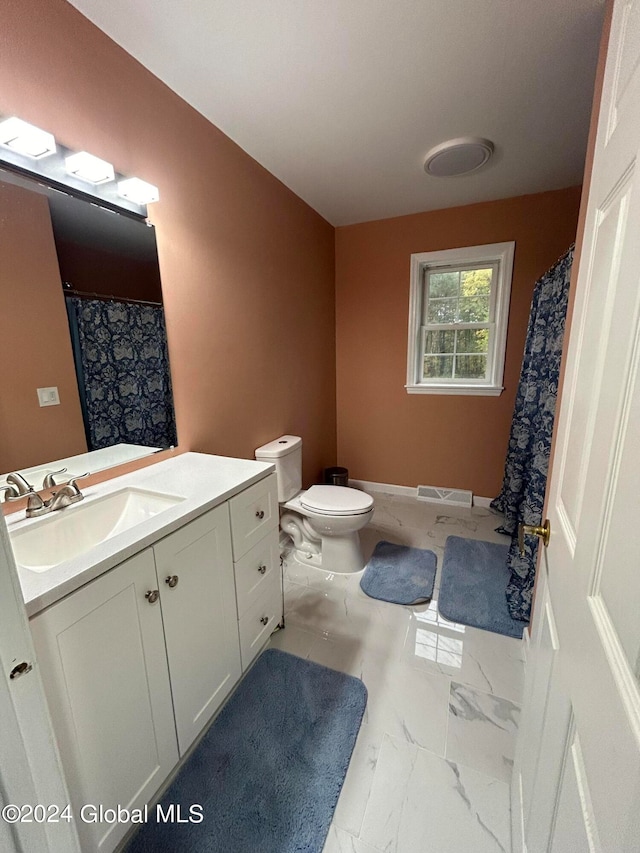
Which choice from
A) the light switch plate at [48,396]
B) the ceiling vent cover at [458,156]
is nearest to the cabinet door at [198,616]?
the light switch plate at [48,396]

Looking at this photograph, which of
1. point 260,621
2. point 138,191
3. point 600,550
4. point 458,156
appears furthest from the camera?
point 458,156

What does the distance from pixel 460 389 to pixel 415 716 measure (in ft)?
7.25

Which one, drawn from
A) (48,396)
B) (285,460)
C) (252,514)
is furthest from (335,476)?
(48,396)

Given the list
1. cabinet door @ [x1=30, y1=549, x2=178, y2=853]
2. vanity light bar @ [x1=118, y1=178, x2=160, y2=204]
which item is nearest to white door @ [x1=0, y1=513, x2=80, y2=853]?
cabinet door @ [x1=30, y1=549, x2=178, y2=853]

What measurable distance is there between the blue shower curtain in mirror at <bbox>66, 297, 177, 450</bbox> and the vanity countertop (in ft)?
0.57

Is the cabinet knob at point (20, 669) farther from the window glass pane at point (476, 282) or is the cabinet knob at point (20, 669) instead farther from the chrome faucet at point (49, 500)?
the window glass pane at point (476, 282)

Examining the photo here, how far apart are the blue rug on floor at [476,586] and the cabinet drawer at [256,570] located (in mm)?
954

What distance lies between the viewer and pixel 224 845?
986 millimetres

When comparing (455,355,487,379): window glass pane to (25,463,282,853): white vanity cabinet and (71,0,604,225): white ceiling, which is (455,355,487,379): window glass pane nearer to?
(71,0,604,225): white ceiling

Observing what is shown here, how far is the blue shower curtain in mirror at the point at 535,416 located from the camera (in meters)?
1.70

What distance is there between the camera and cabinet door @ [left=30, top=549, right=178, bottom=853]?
30.3 inches

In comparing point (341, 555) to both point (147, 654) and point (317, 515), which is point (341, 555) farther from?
point (147, 654)

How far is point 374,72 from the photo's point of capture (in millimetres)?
1438

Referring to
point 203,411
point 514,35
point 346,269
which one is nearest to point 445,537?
point 203,411
